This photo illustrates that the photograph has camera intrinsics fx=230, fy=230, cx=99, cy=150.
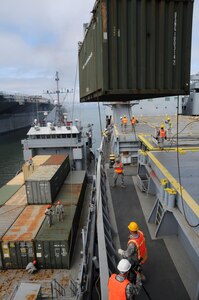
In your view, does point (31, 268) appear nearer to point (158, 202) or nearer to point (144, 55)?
point (158, 202)

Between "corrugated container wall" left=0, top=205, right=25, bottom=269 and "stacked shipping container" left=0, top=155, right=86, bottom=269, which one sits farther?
"corrugated container wall" left=0, top=205, right=25, bottom=269

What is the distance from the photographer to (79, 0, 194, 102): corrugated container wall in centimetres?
596

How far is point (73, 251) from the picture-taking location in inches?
494

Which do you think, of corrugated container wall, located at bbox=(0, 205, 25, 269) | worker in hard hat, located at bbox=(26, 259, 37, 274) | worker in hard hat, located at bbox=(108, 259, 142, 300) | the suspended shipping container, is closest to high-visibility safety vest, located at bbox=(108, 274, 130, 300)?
worker in hard hat, located at bbox=(108, 259, 142, 300)

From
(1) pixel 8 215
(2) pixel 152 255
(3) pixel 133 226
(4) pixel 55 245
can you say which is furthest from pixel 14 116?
(3) pixel 133 226

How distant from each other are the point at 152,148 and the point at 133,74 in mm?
4136

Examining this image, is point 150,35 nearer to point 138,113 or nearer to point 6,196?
point 6,196

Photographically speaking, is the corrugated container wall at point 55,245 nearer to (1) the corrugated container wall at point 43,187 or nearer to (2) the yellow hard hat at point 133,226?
(1) the corrugated container wall at point 43,187

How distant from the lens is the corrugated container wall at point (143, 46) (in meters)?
5.96

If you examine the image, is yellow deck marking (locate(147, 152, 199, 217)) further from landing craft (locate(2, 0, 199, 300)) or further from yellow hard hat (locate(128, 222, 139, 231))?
yellow hard hat (locate(128, 222, 139, 231))

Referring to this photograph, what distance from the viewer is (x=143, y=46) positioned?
6195 mm

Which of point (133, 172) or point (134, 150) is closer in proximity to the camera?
point (133, 172)

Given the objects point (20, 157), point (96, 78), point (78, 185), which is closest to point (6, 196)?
point (78, 185)

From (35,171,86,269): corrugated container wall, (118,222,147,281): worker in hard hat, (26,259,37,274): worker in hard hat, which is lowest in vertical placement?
(26,259,37,274): worker in hard hat
